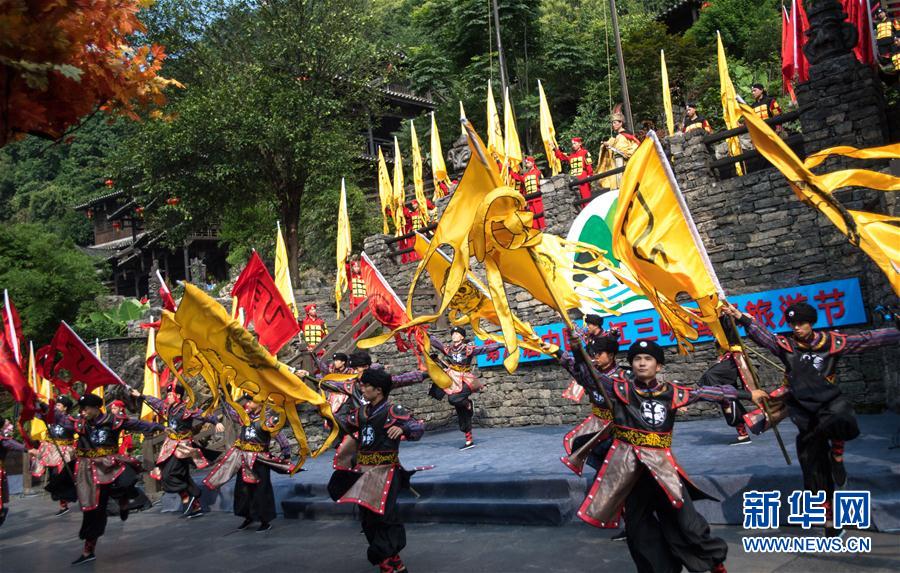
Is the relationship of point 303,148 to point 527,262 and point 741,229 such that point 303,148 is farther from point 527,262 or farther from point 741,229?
point 527,262

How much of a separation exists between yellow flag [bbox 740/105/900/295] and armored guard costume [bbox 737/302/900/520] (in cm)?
63

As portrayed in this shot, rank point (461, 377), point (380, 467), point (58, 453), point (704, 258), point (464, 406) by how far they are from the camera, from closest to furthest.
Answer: point (704, 258) → point (380, 467) → point (461, 377) → point (464, 406) → point (58, 453)

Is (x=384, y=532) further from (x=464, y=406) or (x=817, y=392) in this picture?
(x=464, y=406)

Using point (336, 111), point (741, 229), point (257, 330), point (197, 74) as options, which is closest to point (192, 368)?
point (257, 330)

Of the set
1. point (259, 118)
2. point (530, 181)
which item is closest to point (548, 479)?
point (530, 181)

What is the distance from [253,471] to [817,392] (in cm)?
685

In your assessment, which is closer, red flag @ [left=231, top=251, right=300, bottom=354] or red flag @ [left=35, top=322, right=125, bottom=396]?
red flag @ [left=35, top=322, right=125, bottom=396]

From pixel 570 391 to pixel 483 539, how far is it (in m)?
2.82

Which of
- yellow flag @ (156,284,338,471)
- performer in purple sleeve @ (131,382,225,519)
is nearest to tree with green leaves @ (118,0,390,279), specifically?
performer in purple sleeve @ (131,382,225,519)

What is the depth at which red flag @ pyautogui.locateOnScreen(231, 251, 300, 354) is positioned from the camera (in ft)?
30.3

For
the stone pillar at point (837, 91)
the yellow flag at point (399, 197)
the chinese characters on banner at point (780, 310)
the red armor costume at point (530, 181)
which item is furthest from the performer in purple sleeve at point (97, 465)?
the yellow flag at point (399, 197)

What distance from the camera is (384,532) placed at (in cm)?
634

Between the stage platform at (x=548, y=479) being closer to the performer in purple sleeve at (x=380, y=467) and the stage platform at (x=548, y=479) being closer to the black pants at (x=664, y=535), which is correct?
the performer in purple sleeve at (x=380, y=467)

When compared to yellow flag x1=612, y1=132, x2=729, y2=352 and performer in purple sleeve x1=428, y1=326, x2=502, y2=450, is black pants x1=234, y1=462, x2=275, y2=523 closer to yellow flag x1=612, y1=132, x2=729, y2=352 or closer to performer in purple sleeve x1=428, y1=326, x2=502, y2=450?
performer in purple sleeve x1=428, y1=326, x2=502, y2=450
